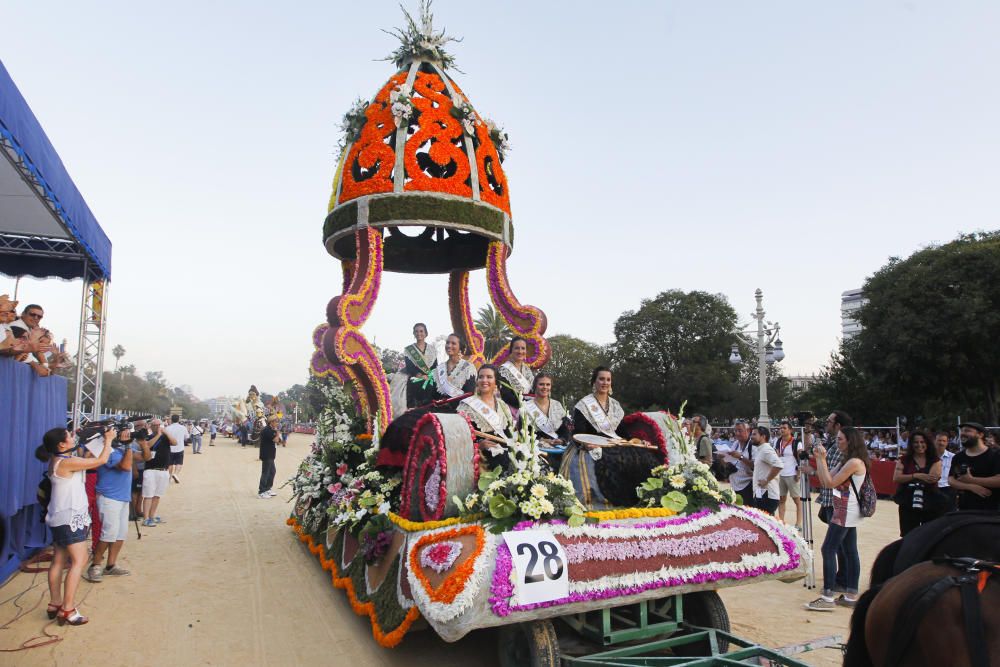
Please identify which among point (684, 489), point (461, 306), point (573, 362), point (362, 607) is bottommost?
point (362, 607)

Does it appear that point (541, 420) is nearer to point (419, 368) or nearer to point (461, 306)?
point (419, 368)

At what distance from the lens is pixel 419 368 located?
8.20m

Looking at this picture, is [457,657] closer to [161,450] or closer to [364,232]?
[364,232]

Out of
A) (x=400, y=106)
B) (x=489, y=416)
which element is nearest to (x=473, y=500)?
(x=489, y=416)

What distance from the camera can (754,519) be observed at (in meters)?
4.90

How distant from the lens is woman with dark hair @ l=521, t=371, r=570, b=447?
612 centimetres

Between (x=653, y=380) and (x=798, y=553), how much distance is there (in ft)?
127

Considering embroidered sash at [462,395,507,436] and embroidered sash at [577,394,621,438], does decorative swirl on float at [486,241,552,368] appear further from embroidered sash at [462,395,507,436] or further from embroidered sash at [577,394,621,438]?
embroidered sash at [462,395,507,436]

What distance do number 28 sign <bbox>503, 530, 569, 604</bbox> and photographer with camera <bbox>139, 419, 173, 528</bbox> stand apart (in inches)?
327

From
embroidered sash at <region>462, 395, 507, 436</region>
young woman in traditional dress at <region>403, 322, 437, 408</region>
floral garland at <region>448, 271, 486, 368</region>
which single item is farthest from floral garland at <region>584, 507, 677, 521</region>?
floral garland at <region>448, 271, 486, 368</region>

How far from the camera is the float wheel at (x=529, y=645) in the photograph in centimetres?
398

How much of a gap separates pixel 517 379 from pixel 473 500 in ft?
8.76

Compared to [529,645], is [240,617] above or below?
below

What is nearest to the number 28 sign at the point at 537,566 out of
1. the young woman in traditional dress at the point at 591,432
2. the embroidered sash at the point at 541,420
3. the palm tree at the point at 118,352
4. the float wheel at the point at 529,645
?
the float wheel at the point at 529,645
